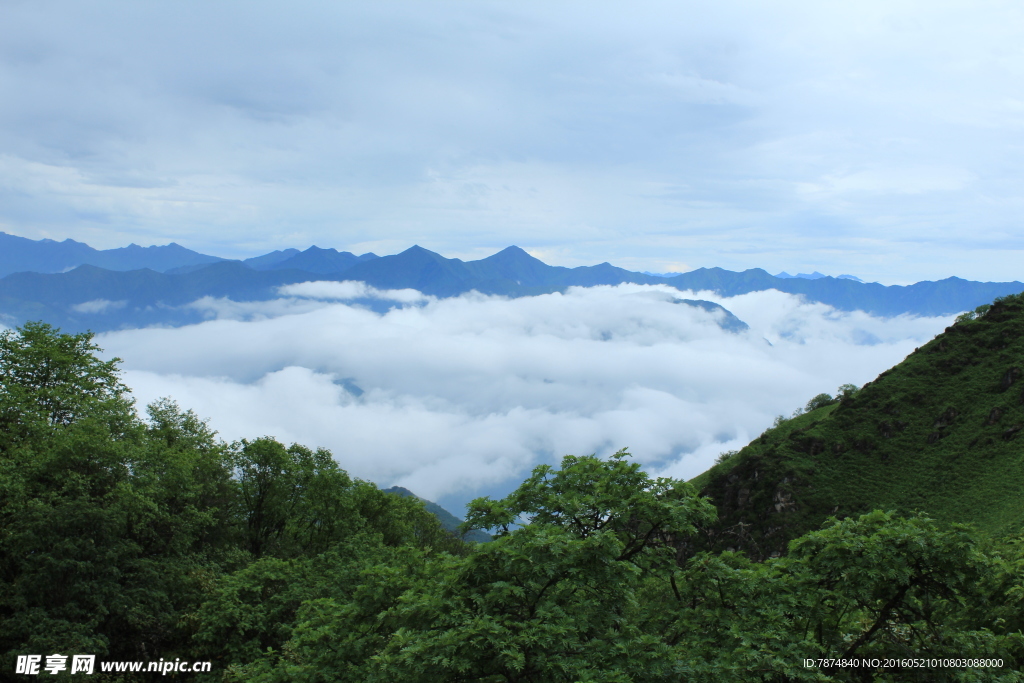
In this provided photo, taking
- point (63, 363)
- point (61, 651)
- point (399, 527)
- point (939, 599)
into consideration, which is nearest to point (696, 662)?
point (939, 599)

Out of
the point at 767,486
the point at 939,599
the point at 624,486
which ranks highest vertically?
the point at 624,486

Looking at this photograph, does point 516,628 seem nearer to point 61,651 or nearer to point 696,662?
point 696,662

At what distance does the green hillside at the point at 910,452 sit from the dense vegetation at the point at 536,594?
51.4 metres

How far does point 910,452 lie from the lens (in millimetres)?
78438

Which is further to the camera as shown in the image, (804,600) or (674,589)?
(674,589)

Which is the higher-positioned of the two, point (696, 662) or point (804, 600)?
point (804, 600)

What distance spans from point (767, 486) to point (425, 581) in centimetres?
7716

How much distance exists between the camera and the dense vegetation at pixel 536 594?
37.0ft

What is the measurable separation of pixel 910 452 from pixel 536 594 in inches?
3366

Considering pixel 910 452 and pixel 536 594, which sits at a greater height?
pixel 536 594

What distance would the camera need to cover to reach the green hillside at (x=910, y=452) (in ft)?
224

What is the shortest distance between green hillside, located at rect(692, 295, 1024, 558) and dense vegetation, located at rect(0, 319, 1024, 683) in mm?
51431

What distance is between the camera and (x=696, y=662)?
1119 cm

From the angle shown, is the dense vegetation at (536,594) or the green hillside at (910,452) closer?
the dense vegetation at (536,594)
